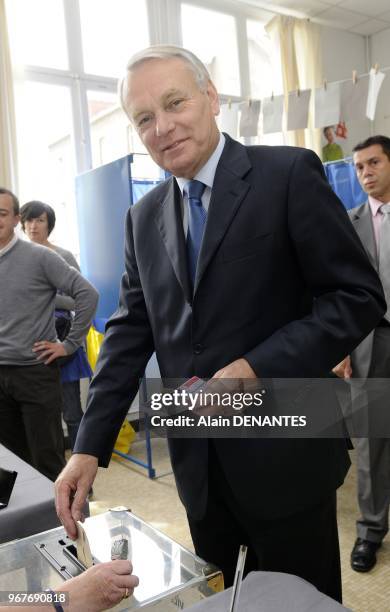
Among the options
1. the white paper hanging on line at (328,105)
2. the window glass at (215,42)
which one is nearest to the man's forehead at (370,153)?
the white paper hanging on line at (328,105)

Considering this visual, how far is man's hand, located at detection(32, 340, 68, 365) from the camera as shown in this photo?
2.46 metres

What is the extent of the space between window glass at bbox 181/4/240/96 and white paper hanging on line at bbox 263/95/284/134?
167cm

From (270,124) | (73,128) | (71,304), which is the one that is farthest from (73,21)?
(71,304)

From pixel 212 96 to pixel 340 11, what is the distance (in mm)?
5099

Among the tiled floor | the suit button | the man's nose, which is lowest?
the tiled floor

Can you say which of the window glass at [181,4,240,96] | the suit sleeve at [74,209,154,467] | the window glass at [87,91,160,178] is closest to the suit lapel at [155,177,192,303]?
the suit sleeve at [74,209,154,467]

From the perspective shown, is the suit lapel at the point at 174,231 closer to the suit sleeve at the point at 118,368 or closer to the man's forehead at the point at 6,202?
the suit sleeve at the point at 118,368

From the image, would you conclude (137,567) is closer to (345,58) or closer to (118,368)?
(118,368)

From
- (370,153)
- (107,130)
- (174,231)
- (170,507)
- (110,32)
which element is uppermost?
(110,32)

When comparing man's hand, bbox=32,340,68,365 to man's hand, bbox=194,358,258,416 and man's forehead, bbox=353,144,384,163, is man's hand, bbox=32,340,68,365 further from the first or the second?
man's hand, bbox=194,358,258,416

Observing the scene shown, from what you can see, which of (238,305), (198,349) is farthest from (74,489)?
(238,305)

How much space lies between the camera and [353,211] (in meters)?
2.46

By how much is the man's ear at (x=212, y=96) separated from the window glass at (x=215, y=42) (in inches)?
166

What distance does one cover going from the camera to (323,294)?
0.96 m
